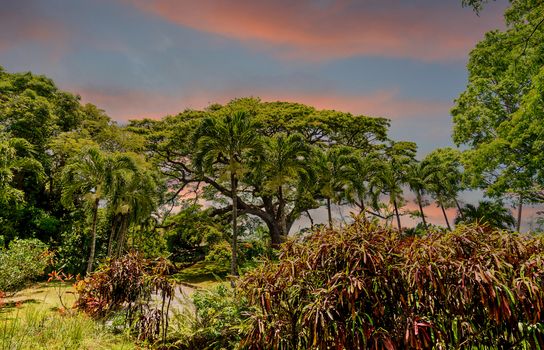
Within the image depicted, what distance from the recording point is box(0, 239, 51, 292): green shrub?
1234 centimetres

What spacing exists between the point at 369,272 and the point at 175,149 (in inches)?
977

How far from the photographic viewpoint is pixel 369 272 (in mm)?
4230

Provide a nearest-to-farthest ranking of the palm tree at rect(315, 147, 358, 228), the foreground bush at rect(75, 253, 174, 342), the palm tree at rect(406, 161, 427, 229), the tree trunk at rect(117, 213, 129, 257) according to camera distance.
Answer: the foreground bush at rect(75, 253, 174, 342)
the tree trunk at rect(117, 213, 129, 257)
the palm tree at rect(315, 147, 358, 228)
the palm tree at rect(406, 161, 427, 229)

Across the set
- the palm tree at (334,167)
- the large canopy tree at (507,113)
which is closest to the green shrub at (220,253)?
the palm tree at (334,167)

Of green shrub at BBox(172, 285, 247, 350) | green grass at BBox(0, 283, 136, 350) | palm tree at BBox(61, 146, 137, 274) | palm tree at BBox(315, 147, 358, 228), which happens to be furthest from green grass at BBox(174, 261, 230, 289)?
green shrub at BBox(172, 285, 247, 350)

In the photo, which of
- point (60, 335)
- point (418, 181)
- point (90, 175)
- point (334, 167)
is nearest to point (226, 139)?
point (90, 175)

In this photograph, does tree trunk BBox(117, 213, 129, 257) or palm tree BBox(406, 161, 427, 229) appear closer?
tree trunk BBox(117, 213, 129, 257)

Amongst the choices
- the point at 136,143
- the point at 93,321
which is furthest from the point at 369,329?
the point at 136,143

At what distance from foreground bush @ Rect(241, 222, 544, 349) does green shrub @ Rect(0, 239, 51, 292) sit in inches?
462

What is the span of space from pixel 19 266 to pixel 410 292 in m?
14.3

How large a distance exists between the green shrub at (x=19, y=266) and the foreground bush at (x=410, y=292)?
Answer: 11.7 metres

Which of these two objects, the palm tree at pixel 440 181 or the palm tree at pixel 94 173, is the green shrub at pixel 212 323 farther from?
the palm tree at pixel 440 181

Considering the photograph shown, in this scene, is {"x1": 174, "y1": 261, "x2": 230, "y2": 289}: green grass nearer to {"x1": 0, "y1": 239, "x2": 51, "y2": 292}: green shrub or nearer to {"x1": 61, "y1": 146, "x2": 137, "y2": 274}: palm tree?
{"x1": 61, "y1": 146, "x2": 137, "y2": 274}: palm tree

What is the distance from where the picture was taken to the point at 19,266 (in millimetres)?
13188
